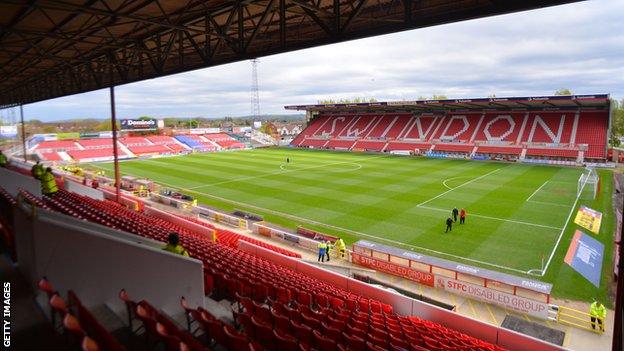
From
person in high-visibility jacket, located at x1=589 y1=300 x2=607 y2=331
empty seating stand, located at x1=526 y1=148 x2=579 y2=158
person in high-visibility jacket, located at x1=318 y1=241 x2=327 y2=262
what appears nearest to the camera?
person in high-visibility jacket, located at x1=589 y1=300 x2=607 y2=331

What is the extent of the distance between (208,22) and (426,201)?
61.8 feet

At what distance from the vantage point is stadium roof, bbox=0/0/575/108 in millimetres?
7359

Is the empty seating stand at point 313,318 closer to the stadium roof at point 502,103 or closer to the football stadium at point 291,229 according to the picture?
the football stadium at point 291,229

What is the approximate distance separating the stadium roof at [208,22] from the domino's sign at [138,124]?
171 feet

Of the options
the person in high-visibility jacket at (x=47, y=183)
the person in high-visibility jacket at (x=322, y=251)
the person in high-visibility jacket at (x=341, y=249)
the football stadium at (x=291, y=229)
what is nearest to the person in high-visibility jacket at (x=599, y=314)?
the football stadium at (x=291, y=229)

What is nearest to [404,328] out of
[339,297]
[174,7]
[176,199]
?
[339,297]

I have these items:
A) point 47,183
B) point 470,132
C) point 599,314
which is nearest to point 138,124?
point 470,132

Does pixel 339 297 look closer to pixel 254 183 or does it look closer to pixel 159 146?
pixel 254 183

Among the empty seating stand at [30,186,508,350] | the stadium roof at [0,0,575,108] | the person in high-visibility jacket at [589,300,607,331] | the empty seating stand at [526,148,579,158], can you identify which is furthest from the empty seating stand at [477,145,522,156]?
the empty seating stand at [30,186,508,350]

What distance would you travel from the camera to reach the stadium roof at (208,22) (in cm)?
736

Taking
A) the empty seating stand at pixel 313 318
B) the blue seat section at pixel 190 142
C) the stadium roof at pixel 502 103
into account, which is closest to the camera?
the empty seating stand at pixel 313 318

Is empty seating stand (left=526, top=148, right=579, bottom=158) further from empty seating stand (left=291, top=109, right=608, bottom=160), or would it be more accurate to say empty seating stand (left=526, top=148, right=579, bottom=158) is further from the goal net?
the goal net

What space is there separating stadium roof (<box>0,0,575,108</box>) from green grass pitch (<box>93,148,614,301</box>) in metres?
10.6

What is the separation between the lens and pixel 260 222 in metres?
20.3
